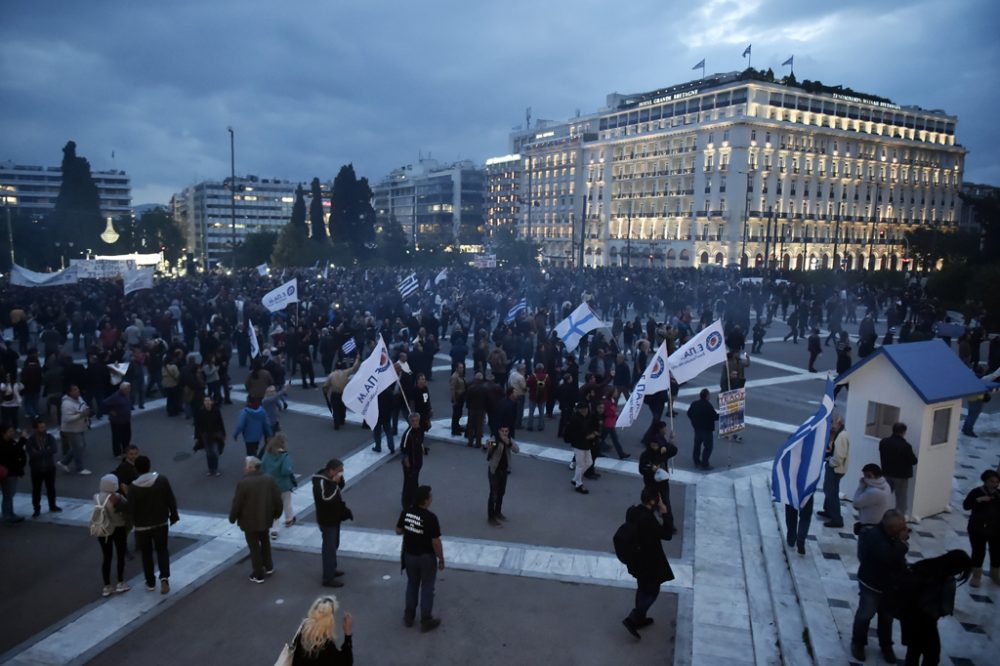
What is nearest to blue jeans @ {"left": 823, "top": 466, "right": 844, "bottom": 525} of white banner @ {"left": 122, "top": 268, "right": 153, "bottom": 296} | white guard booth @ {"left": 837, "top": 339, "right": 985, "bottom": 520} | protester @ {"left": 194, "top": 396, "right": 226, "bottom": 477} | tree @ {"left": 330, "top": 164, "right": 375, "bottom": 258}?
white guard booth @ {"left": 837, "top": 339, "right": 985, "bottom": 520}

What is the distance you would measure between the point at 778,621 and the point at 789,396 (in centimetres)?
1124

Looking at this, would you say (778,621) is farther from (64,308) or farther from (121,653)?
(64,308)

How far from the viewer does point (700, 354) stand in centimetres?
1205

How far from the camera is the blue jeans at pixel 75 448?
34.9ft

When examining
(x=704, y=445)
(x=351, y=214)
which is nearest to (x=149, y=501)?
(x=704, y=445)

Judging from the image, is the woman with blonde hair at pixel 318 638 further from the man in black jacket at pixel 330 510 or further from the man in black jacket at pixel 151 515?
the man in black jacket at pixel 151 515

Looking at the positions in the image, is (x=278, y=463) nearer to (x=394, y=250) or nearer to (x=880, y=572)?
(x=880, y=572)

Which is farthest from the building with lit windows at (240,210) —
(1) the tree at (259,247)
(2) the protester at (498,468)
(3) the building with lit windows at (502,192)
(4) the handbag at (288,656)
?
(4) the handbag at (288,656)

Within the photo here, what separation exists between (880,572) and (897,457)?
10.8ft

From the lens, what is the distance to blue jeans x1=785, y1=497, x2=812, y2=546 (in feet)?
26.7

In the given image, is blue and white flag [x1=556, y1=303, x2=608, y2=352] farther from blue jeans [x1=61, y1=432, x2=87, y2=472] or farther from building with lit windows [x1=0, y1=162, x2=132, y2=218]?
building with lit windows [x1=0, y1=162, x2=132, y2=218]

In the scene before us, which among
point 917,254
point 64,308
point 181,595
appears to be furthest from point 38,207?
point 181,595

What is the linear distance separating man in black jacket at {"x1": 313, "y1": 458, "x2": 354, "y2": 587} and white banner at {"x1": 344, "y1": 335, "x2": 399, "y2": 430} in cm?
332

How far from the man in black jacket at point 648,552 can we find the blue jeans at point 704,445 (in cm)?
522
